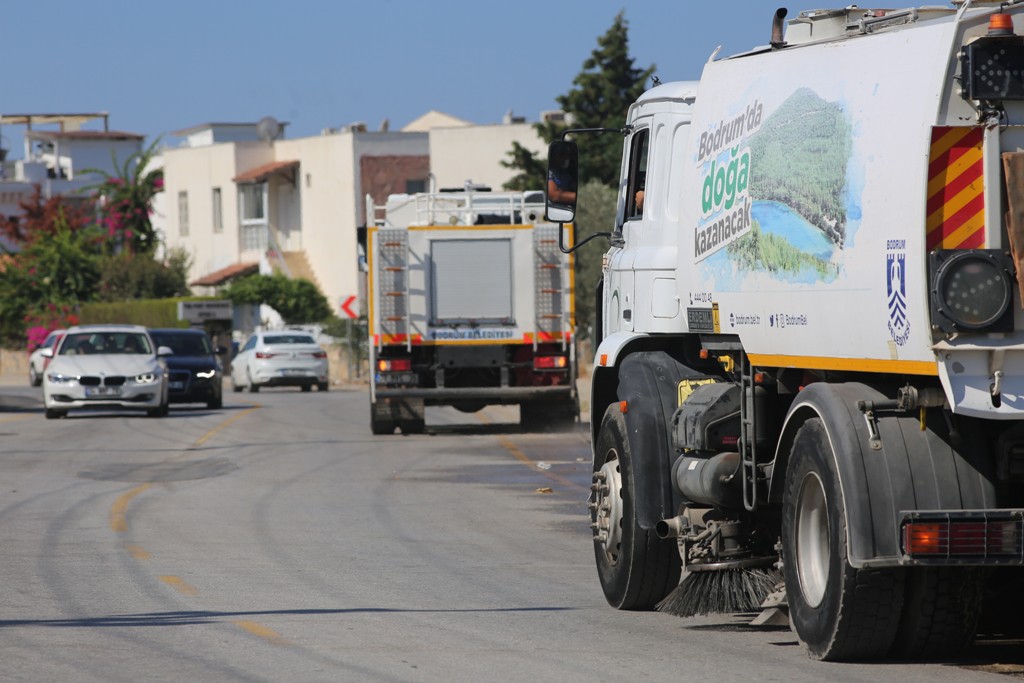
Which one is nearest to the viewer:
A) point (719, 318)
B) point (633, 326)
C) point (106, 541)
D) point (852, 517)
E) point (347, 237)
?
point (852, 517)

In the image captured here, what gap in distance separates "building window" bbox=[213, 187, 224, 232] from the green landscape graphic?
71120mm

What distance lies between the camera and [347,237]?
228 ft

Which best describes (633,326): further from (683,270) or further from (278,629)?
(278,629)

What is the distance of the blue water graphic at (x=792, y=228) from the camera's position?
7.91 metres

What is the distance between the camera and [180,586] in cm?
1108

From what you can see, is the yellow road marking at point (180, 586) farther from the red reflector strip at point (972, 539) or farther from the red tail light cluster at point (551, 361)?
the red tail light cluster at point (551, 361)

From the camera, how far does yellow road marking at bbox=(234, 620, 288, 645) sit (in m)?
9.00

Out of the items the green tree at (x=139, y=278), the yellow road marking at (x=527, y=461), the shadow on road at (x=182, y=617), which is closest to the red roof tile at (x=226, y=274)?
the green tree at (x=139, y=278)

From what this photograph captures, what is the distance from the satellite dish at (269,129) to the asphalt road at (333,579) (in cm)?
5548

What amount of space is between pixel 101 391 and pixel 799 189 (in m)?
22.7

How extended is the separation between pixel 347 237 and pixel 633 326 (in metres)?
59.5

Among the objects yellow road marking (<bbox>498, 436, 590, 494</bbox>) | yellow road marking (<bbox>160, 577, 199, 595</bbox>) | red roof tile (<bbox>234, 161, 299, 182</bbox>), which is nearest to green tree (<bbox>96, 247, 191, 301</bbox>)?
red roof tile (<bbox>234, 161, 299, 182</bbox>)

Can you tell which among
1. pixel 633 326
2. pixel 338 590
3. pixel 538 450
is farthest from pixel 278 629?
pixel 538 450

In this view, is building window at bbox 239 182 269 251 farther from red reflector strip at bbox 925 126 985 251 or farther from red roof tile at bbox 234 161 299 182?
red reflector strip at bbox 925 126 985 251
